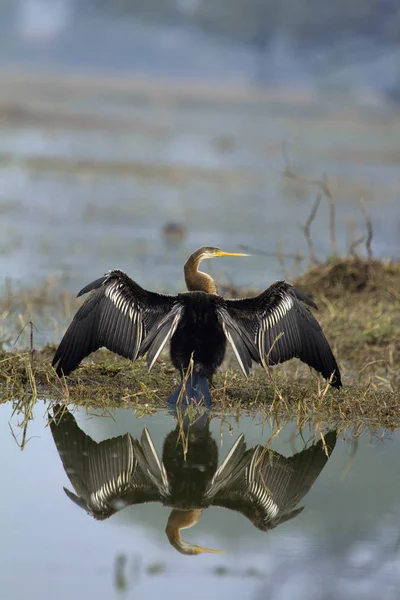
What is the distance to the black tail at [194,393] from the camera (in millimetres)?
5828

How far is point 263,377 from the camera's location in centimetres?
671

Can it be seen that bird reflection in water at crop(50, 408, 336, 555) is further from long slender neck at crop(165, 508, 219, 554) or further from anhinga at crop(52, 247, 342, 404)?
anhinga at crop(52, 247, 342, 404)

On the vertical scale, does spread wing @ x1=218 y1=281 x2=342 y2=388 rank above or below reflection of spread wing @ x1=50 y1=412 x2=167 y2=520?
above

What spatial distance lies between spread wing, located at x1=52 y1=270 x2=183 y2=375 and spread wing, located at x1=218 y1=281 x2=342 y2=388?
401mm

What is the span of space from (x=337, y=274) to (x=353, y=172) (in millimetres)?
10601

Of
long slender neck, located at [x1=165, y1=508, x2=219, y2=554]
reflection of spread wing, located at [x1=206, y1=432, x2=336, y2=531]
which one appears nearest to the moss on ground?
reflection of spread wing, located at [x1=206, y1=432, x2=336, y2=531]

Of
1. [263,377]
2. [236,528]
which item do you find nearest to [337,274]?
[263,377]

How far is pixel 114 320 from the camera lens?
240 inches

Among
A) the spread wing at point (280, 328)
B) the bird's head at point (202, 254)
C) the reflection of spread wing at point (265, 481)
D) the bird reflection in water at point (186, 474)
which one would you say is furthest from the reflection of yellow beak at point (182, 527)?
the bird's head at point (202, 254)

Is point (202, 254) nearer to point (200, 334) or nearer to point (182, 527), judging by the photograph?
point (200, 334)

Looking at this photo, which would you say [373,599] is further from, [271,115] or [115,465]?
[271,115]

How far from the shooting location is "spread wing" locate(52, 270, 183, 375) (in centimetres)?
609

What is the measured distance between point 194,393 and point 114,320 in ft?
2.04

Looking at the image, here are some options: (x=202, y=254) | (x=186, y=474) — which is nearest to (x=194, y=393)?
(x=186, y=474)
